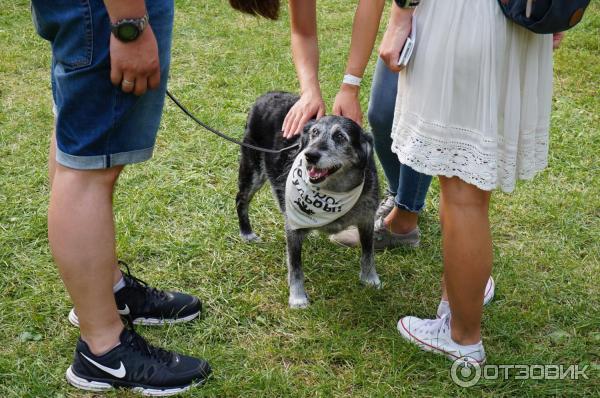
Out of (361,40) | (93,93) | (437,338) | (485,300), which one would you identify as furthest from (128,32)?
(485,300)

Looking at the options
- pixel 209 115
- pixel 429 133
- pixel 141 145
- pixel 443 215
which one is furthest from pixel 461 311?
A: pixel 209 115

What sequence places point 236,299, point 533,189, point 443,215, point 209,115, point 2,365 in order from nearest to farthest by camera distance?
point 443,215 → point 2,365 → point 236,299 → point 533,189 → point 209,115

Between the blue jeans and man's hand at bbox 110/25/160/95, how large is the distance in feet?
4.86

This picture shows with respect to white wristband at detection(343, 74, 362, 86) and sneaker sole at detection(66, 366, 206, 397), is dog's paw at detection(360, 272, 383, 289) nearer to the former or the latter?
white wristband at detection(343, 74, 362, 86)

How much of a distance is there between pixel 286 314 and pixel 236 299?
0.89ft

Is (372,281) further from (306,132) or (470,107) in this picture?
(470,107)

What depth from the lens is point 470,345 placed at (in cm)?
278

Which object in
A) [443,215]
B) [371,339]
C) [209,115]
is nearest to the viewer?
[443,215]

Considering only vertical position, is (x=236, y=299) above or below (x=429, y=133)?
below

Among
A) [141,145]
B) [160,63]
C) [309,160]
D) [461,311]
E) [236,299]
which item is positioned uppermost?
[160,63]

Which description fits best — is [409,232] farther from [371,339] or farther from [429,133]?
[429,133]

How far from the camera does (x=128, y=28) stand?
80.0 inches

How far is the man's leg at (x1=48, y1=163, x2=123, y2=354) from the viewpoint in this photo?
7.60ft

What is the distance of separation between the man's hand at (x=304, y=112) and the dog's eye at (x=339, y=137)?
0.16m
